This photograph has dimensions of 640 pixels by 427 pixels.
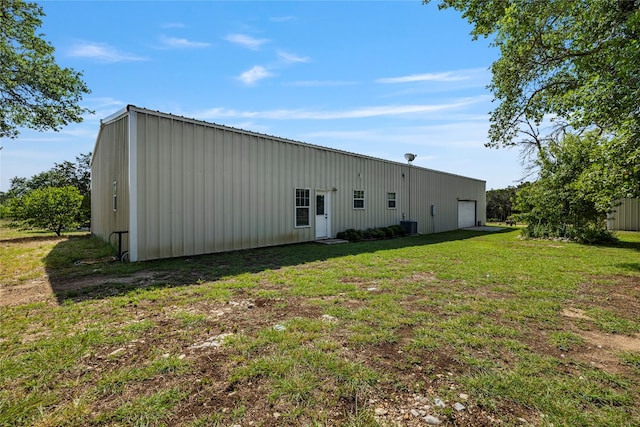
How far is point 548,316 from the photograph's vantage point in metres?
3.84

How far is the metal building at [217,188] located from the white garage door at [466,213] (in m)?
10.1

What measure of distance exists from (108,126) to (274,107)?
5877 millimetres

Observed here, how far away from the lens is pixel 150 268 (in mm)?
6684

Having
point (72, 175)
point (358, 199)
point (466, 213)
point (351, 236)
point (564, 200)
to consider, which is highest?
point (72, 175)

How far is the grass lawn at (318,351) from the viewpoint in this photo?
2.03 metres

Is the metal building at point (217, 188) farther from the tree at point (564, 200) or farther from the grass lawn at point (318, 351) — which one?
the tree at point (564, 200)

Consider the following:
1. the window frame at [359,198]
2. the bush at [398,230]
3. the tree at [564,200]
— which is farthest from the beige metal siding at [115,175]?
the tree at [564,200]

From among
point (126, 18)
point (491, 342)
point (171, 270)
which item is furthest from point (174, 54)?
point (491, 342)

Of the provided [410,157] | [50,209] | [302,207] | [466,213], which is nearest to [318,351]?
[302,207]

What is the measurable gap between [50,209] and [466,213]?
26.1m

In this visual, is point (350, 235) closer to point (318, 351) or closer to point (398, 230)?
point (398, 230)

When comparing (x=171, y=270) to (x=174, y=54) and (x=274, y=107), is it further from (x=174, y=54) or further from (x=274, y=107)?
(x=274, y=107)

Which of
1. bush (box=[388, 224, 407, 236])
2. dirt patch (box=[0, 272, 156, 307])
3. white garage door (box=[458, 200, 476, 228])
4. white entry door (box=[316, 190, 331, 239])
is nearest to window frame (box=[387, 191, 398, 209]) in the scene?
bush (box=[388, 224, 407, 236])

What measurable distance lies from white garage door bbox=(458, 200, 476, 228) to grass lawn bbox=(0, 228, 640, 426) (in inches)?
673
